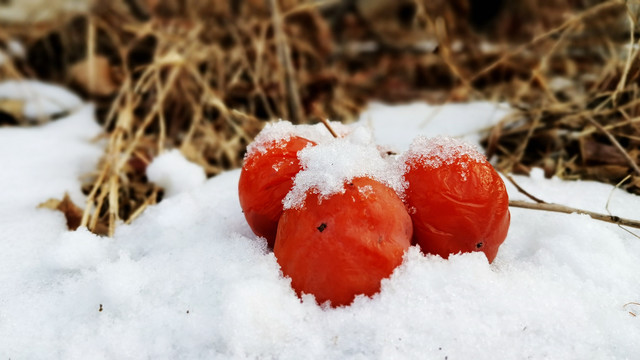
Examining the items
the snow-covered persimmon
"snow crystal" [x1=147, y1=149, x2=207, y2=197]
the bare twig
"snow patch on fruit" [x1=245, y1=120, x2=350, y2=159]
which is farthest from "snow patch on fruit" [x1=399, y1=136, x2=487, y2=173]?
the bare twig

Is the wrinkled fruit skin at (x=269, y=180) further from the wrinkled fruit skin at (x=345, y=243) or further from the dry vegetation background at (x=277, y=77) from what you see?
the dry vegetation background at (x=277, y=77)

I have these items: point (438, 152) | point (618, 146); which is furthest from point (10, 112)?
point (618, 146)

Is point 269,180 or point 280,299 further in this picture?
point 269,180

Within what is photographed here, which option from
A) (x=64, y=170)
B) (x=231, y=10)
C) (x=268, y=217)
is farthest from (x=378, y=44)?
(x=268, y=217)

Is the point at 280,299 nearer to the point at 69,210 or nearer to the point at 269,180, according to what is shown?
the point at 269,180

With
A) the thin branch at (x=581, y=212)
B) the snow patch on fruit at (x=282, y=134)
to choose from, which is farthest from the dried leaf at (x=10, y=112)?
the thin branch at (x=581, y=212)

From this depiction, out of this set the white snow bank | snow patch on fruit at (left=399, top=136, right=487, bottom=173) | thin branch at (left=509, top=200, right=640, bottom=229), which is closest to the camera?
→ snow patch on fruit at (left=399, top=136, right=487, bottom=173)

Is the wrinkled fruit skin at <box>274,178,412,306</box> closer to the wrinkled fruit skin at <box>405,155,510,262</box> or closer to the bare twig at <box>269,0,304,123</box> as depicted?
the wrinkled fruit skin at <box>405,155,510,262</box>

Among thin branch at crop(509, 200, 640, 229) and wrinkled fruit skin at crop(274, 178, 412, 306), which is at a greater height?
wrinkled fruit skin at crop(274, 178, 412, 306)
